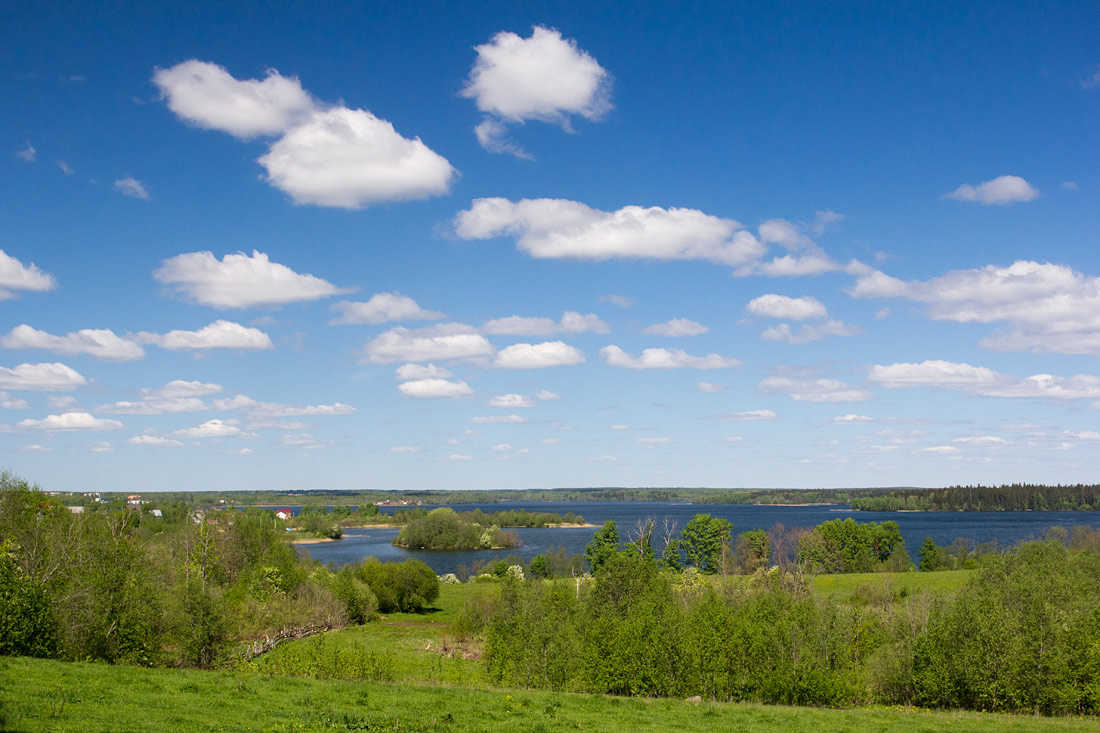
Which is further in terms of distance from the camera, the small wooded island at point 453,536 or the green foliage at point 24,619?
the small wooded island at point 453,536

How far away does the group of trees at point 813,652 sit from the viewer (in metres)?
33.0

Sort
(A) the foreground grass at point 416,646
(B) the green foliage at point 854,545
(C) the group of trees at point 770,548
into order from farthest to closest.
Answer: (B) the green foliage at point 854,545 → (C) the group of trees at point 770,548 → (A) the foreground grass at point 416,646

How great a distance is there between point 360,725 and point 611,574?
35.0m

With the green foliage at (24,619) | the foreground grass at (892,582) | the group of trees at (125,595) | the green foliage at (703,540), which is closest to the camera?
the green foliage at (24,619)

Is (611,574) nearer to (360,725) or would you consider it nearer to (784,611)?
(784,611)

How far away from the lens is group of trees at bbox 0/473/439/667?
29.3 m

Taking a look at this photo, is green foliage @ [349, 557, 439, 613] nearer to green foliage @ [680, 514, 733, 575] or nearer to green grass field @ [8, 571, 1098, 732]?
green foliage @ [680, 514, 733, 575]

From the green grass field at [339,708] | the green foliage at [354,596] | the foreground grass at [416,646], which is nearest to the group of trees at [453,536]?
the foreground grass at [416,646]

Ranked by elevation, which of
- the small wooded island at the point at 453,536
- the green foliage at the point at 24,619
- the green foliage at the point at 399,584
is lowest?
the small wooded island at the point at 453,536

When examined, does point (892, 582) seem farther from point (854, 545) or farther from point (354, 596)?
point (354, 596)

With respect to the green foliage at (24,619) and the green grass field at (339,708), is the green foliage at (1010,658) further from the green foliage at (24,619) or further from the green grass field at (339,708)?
the green foliage at (24,619)

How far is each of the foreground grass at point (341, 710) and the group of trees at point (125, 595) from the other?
684cm

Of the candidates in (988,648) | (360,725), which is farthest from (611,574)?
(360,725)

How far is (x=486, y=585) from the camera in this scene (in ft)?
314
